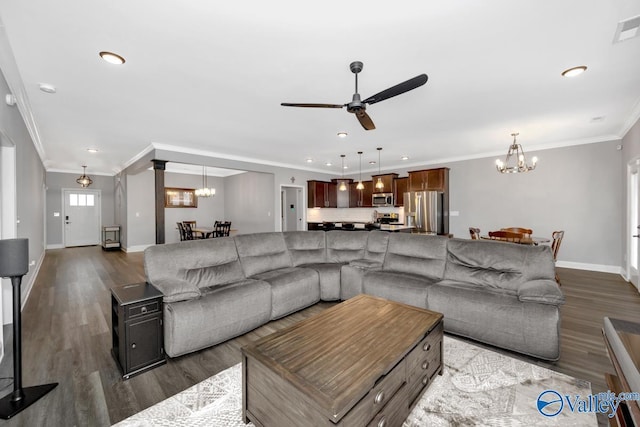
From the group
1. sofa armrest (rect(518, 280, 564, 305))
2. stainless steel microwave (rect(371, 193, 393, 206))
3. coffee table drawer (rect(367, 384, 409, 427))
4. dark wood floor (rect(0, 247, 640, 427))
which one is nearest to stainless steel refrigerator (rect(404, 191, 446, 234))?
stainless steel microwave (rect(371, 193, 393, 206))

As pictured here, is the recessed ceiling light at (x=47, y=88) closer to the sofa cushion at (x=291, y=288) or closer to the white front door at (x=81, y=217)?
the sofa cushion at (x=291, y=288)

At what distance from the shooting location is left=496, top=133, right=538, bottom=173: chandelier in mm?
4895

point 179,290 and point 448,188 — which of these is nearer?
point 179,290

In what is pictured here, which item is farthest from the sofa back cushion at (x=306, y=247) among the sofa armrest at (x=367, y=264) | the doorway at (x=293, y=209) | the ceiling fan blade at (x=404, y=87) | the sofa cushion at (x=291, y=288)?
the doorway at (x=293, y=209)

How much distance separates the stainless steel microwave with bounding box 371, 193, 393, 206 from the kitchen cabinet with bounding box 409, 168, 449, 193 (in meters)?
0.79

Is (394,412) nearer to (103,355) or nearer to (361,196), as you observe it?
(103,355)

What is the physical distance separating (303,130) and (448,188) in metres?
4.76

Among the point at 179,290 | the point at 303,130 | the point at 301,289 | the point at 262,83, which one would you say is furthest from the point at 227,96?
the point at 301,289

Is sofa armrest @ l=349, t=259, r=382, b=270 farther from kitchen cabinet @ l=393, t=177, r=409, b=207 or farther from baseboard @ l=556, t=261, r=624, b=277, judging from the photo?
baseboard @ l=556, t=261, r=624, b=277

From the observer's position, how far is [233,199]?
1023 centimetres

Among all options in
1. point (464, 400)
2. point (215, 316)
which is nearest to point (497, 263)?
point (464, 400)

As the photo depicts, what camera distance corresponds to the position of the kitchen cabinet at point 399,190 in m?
8.14

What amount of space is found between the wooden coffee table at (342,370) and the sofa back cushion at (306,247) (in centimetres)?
204

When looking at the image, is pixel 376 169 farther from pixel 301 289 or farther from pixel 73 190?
pixel 73 190
